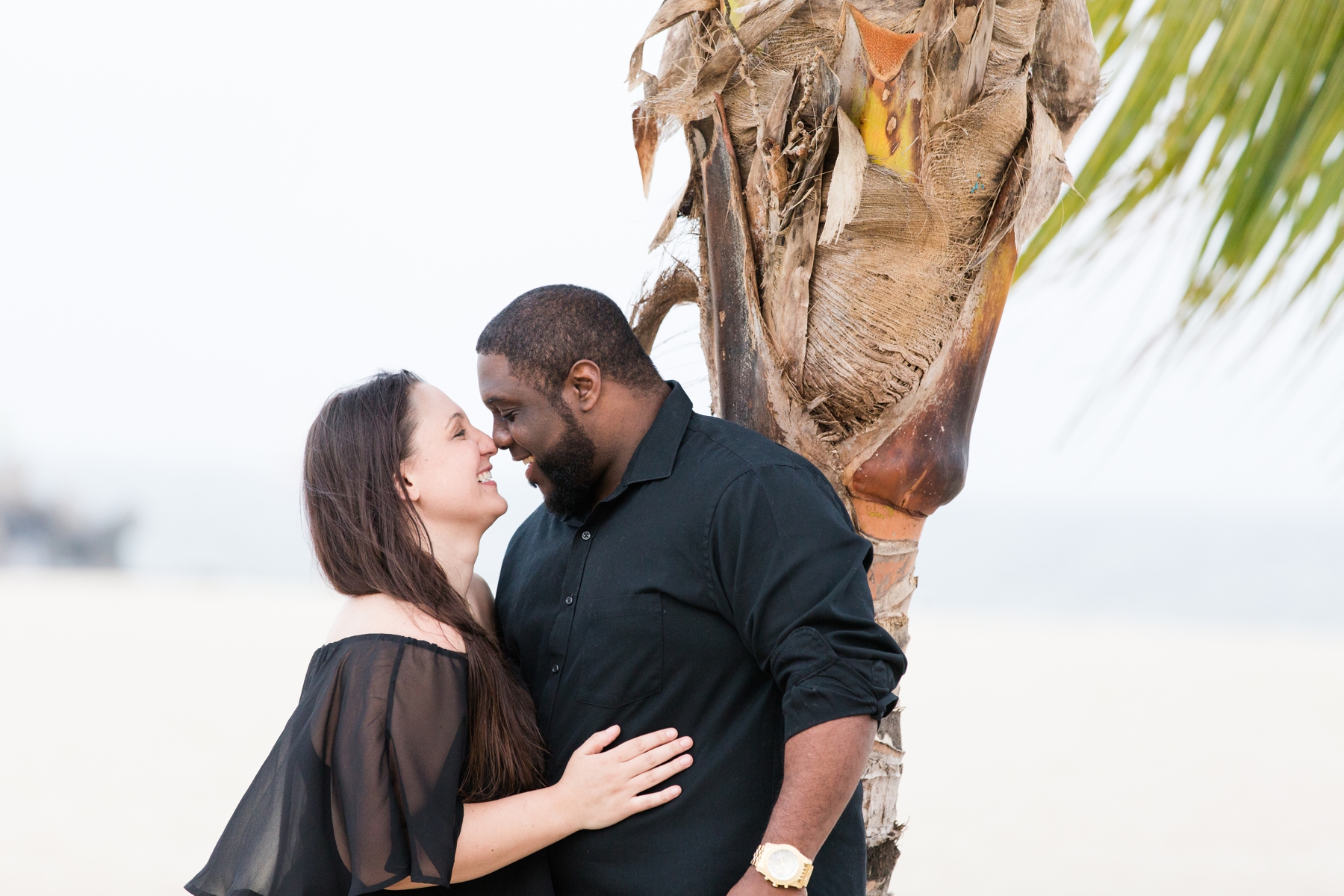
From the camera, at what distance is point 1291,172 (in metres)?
2.12

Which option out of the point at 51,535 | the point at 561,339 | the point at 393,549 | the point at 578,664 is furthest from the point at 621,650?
the point at 51,535

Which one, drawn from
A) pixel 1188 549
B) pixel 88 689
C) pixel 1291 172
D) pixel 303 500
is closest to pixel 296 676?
pixel 88 689

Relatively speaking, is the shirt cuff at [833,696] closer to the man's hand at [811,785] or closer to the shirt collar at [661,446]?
the man's hand at [811,785]

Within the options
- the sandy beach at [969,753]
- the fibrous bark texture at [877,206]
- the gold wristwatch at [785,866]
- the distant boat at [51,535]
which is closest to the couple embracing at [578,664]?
the gold wristwatch at [785,866]

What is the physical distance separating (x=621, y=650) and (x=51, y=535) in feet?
95.3

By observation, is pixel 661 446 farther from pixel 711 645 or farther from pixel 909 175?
pixel 909 175

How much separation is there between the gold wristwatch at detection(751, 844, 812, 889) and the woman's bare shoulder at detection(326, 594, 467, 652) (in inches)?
24.8

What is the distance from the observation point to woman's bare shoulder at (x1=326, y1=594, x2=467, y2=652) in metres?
1.94

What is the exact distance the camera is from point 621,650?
1.94m

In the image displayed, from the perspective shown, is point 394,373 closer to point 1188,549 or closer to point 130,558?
point 130,558

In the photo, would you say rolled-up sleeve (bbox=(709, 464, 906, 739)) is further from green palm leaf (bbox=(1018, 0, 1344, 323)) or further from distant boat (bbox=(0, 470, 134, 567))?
distant boat (bbox=(0, 470, 134, 567))

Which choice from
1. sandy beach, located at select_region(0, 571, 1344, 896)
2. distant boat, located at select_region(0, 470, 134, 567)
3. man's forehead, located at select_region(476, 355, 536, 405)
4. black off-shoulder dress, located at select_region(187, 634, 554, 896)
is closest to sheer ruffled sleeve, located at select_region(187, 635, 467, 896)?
black off-shoulder dress, located at select_region(187, 634, 554, 896)

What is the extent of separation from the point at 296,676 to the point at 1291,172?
13.3 meters

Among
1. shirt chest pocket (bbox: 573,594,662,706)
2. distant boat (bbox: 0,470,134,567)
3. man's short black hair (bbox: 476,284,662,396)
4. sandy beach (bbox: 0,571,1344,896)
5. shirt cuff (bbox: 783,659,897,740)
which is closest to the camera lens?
shirt cuff (bbox: 783,659,897,740)
